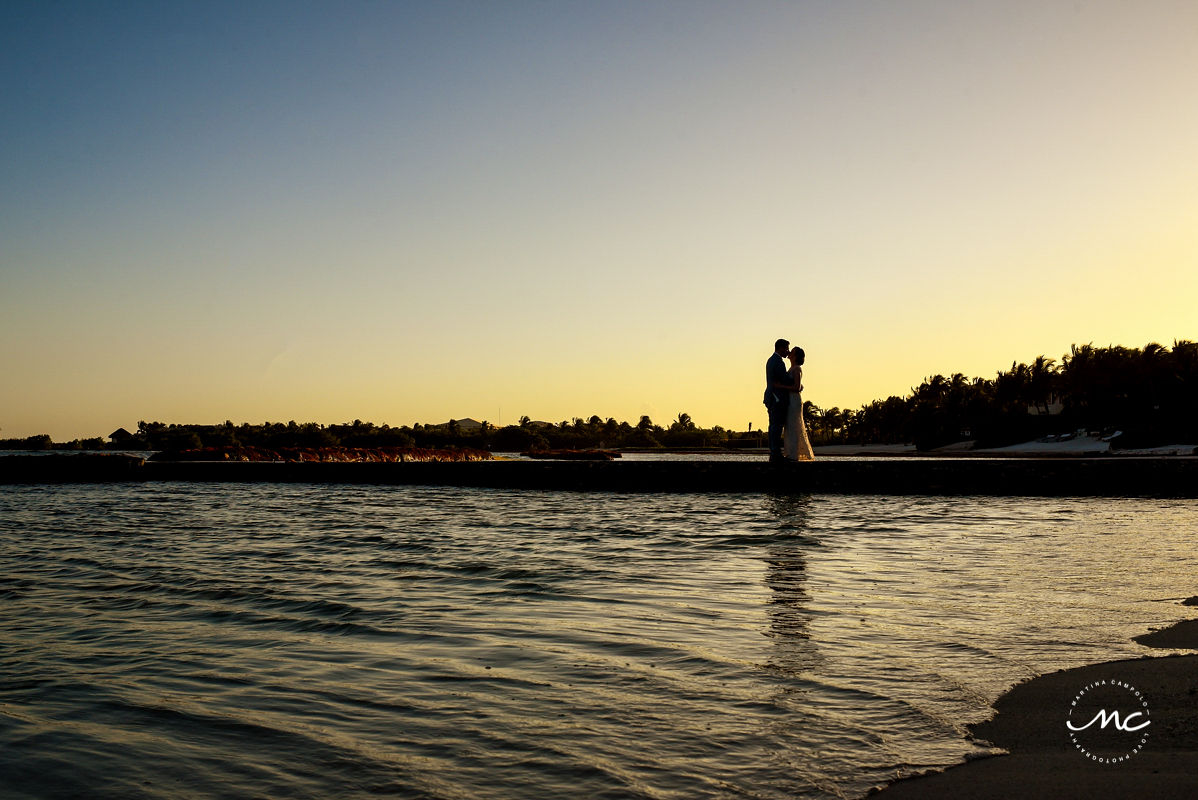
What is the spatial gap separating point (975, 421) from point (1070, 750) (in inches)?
4235

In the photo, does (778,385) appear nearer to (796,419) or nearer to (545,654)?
(796,419)

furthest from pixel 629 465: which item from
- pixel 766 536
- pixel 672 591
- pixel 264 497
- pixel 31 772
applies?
pixel 31 772

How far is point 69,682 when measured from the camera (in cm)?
473

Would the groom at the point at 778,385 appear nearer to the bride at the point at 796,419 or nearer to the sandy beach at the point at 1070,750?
the bride at the point at 796,419

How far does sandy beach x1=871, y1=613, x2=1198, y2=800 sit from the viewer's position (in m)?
2.88

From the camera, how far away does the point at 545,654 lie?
16.7 feet

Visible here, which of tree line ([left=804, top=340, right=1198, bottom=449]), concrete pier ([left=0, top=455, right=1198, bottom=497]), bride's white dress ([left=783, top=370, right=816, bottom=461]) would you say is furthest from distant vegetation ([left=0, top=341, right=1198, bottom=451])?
bride's white dress ([left=783, top=370, right=816, bottom=461])

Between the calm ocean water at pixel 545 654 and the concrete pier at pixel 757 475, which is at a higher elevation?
the concrete pier at pixel 757 475

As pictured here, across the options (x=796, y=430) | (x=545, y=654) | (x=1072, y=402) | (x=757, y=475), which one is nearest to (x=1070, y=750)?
(x=545, y=654)

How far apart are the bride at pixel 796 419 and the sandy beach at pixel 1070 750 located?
1386cm

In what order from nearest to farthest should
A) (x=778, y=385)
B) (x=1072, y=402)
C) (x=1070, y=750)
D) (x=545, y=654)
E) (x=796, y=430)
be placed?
(x=1070, y=750) → (x=545, y=654) → (x=778, y=385) → (x=796, y=430) → (x=1072, y=402)

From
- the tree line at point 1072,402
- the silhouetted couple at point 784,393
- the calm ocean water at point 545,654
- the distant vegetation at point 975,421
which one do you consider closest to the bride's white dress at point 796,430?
the silhouetted couple at point 784,393

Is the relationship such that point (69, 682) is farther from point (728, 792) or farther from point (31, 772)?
point (728, 792)

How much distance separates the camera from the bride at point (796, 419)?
18.1 m
